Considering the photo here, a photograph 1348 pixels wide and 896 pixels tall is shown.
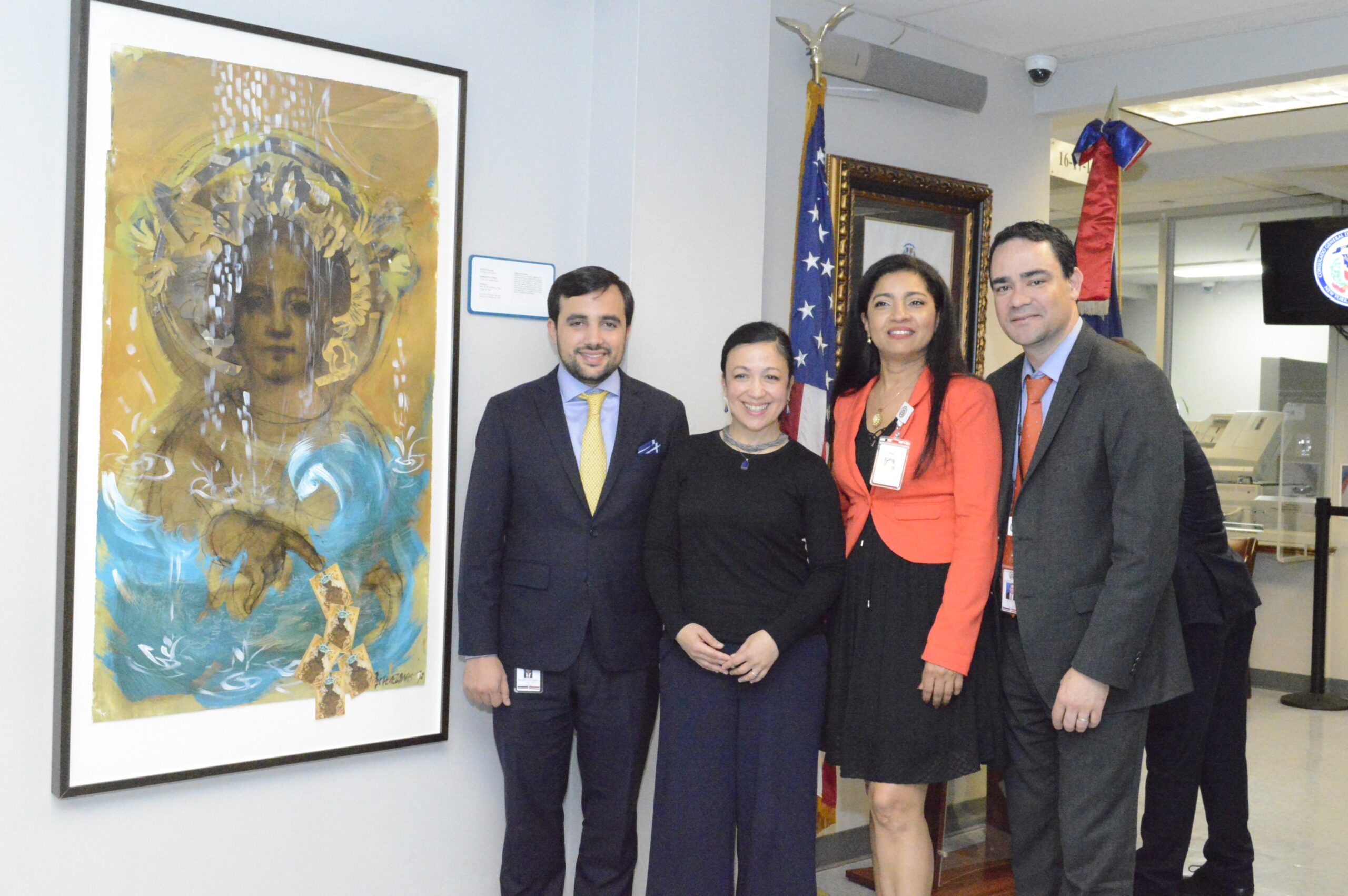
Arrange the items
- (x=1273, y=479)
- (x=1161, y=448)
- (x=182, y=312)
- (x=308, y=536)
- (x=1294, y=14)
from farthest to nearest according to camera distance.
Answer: (x=1273, y=479)
(x=1294, y=14)
(x=308, y=536)
(x=182, y=312)
(x=1161, y=448)

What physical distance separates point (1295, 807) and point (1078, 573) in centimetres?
309

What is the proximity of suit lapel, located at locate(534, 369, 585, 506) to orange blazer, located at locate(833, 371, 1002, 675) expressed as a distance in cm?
66

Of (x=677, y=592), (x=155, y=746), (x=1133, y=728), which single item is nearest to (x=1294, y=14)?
(x=1133, y=728)

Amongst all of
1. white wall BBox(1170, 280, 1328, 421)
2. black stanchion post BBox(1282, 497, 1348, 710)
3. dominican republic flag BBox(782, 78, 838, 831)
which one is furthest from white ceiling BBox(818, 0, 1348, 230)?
black stanchion post BBox(1282, 497, 1348, 710)

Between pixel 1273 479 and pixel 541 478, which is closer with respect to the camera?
pixel 541 478

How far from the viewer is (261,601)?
266 cm

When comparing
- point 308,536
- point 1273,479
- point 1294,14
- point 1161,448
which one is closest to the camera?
point 1161,448

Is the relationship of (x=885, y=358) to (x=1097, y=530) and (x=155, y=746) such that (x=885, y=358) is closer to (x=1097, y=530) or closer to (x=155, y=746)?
(x=1097, y=530)

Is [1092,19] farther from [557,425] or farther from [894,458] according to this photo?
[557,425]

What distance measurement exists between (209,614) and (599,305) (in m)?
1.17

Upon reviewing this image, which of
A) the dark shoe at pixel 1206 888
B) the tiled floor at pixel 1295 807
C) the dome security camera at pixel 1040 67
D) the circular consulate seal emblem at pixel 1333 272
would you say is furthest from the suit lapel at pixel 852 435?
the circular consulate seal emblem at pixel 1333 272

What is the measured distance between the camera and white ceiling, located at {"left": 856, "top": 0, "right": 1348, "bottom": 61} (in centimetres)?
379

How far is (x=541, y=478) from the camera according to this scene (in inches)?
105

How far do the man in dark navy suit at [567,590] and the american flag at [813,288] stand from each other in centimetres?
90
